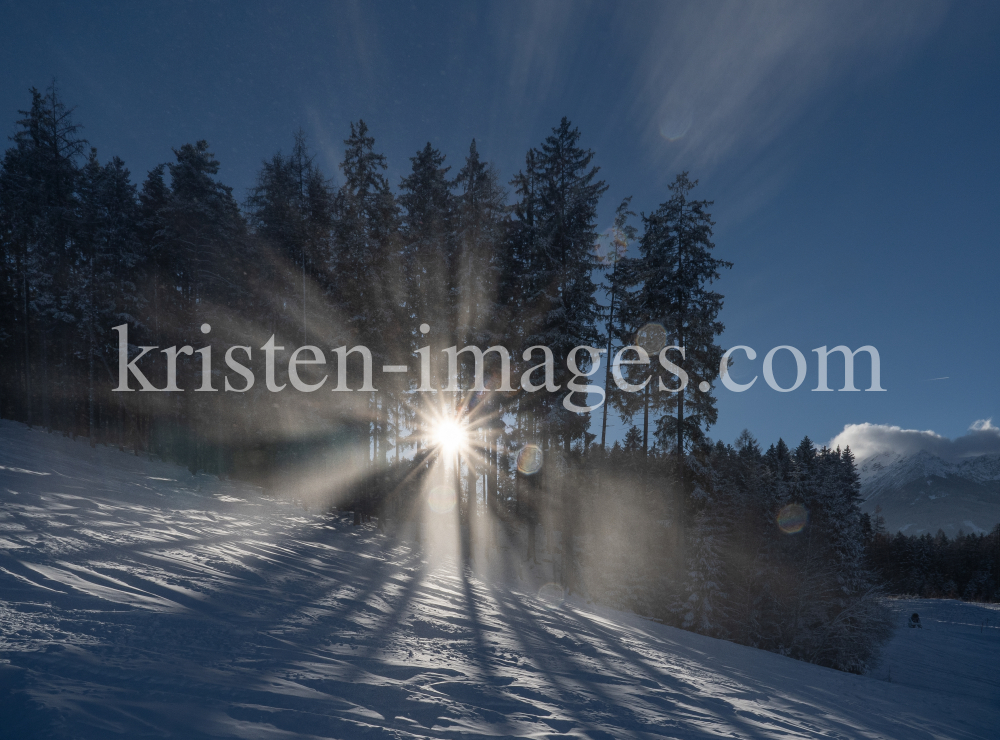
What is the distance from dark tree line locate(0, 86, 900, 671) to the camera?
728 inches

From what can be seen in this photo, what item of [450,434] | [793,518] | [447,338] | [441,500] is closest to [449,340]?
[447,338]

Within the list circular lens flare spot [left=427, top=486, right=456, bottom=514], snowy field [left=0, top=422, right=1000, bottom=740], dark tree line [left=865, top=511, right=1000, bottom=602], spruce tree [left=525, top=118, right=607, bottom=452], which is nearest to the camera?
snowy field [left=0, top=422, right=1000, bottom=740]

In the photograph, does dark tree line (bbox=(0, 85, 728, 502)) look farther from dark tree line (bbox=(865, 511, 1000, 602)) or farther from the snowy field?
dark tree line (bbox=(865, 511, 1000, 602))

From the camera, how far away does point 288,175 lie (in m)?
23.2

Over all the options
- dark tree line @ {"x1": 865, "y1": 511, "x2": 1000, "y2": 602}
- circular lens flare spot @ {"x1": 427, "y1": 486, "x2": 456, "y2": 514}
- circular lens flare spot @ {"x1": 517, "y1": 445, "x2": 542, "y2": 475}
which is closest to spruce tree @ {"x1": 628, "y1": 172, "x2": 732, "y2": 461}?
circular lens flare spot @ {"x1": 517, "y1": 445, "x2": 542, "y2": 475}

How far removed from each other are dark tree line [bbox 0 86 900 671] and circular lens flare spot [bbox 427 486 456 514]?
1.10m

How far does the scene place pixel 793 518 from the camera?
80.4 feet

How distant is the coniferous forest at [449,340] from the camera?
18500mm

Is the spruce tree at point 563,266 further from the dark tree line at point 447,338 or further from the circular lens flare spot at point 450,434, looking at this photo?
the circular lens flare spot at point 450,434

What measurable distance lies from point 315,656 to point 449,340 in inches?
592

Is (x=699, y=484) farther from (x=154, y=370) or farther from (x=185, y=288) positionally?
(x=154, y=370)

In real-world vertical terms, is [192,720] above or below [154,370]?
below

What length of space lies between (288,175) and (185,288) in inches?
337

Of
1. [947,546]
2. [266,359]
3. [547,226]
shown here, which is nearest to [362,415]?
[266,359]
